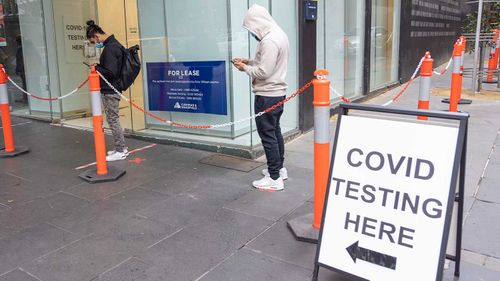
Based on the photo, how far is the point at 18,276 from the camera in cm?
326

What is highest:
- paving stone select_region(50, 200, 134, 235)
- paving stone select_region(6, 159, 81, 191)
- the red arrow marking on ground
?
the red arrow marking on ground

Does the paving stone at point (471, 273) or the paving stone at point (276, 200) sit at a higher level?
the paving stone at point (276, 200)

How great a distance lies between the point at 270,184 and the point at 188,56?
2694 mm

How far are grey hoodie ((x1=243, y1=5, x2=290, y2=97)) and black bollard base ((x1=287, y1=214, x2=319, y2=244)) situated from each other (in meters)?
1.39

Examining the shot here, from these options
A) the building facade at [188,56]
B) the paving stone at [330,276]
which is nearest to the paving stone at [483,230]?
the paving stone at [330,276]

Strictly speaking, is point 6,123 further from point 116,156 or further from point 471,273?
point 471,273

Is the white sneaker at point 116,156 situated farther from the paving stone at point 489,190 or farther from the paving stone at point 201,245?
the paving stone at point 489,190

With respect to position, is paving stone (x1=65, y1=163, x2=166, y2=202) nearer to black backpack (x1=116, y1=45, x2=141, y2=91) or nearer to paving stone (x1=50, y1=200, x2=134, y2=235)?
paving stone (x1=50, y1=200, x2=134, y2=235)

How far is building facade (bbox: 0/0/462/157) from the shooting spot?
6.39m

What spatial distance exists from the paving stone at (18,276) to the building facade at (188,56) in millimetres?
3395

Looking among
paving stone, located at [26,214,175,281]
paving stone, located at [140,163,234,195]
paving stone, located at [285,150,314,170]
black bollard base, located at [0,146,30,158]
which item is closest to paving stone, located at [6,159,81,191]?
A: black bollard base, located at [0,146,30,158]

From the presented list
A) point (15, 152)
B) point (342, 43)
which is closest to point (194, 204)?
point (15, 152)

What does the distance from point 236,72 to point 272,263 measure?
351 centimetres

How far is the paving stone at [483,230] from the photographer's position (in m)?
3.55
